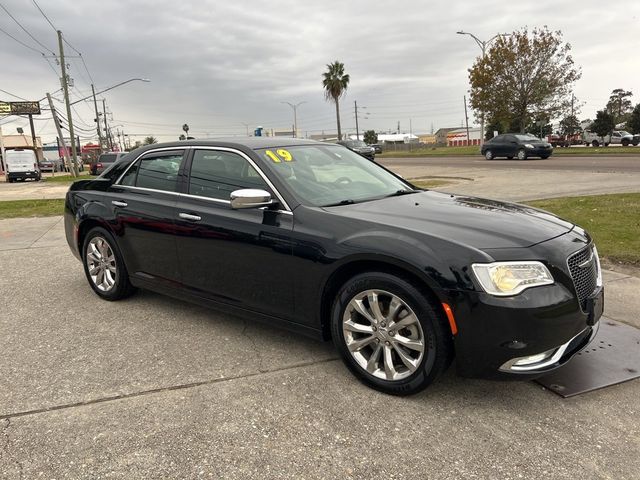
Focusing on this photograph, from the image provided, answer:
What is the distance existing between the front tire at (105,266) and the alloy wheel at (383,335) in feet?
8.64

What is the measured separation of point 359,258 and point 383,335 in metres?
0.49

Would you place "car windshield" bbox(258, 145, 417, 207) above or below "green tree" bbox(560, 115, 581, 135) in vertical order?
below

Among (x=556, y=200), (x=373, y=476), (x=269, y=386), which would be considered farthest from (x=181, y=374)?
(x=556, y=200)

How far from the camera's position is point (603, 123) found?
155ft

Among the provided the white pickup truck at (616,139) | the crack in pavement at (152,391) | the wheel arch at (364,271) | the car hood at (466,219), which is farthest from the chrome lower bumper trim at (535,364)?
the white pickup truck at (616,139)

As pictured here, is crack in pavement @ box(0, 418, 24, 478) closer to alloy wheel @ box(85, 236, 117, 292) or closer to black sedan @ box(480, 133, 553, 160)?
alloy wheel @ box(85, 236, 117, 292)

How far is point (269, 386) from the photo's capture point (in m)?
3.23

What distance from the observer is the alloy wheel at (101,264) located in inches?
194

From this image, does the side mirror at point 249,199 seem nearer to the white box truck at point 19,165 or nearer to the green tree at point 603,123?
the white box truck at point 19,165

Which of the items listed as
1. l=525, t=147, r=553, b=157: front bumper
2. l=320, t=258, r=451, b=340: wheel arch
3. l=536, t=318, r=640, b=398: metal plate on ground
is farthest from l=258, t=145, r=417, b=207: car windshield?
l=525, t=147, r=553, b=157: front bumper

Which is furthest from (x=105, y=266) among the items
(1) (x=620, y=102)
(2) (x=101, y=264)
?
(1) (x=620, y=102)

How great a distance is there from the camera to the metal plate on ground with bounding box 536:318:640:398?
3.14 m

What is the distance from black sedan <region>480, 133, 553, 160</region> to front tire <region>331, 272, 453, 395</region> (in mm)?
27473

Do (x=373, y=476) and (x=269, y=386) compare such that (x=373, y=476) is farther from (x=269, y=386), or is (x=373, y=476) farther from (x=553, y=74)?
Result: (x=553, y=74)
